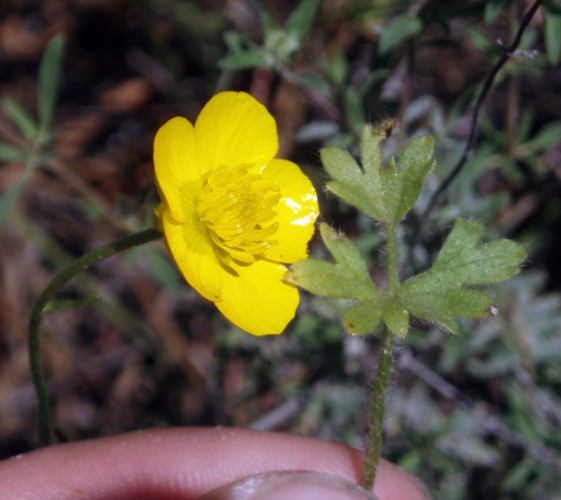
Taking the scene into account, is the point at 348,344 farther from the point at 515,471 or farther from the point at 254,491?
the point at 254,491

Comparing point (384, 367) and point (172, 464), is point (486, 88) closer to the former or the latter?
point (384, 367)

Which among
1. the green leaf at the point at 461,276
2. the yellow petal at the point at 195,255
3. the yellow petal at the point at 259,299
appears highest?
the green leaf at the point at 461,276

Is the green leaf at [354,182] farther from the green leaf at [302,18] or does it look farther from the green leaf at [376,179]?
the green leaf at [302,18]

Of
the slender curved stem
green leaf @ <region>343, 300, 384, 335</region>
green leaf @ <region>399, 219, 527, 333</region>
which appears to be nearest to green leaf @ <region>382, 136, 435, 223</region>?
green leaf @ <region>399, 219, 527, 333</region>

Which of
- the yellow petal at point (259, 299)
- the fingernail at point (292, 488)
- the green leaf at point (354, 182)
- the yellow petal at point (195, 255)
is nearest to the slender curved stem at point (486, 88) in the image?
the green leaf at point (354, 182)

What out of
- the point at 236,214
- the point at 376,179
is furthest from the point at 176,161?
the point at 376,179

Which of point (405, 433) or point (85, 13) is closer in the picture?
point (405, 433)

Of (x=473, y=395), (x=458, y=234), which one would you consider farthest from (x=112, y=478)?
(x=473, y=395)
